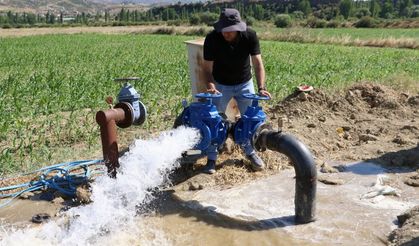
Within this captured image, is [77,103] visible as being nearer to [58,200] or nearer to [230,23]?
[58,200]

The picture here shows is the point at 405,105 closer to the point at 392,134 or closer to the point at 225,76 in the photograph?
the point at 392,134

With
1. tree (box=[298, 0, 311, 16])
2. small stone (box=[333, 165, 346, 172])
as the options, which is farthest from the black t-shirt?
tree (box=[298, 0, 311, 16])

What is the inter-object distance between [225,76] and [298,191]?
1731 millimetres

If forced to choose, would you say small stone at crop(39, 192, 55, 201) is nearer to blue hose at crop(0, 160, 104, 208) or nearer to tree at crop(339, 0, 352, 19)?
blue hose at crop(0, 160, 104, 208)

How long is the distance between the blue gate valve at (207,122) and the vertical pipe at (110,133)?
0.71 m

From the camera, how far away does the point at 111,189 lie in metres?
4.59

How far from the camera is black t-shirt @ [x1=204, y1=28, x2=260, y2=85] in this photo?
5191 millimetres

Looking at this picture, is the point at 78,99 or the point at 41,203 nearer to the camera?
the point at 41,203

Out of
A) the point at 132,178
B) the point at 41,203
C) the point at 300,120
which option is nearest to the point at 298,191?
the point at 132,178

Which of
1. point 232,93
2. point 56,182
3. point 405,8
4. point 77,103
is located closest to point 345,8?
point 405,8

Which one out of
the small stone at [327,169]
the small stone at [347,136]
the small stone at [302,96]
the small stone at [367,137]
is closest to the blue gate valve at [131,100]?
the small stone at [327,169]

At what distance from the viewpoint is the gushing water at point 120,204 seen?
3988 millimetres

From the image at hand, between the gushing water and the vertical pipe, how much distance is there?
0.09 meters

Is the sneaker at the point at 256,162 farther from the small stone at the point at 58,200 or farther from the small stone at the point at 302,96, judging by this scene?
the small stone at the point at 302,96
